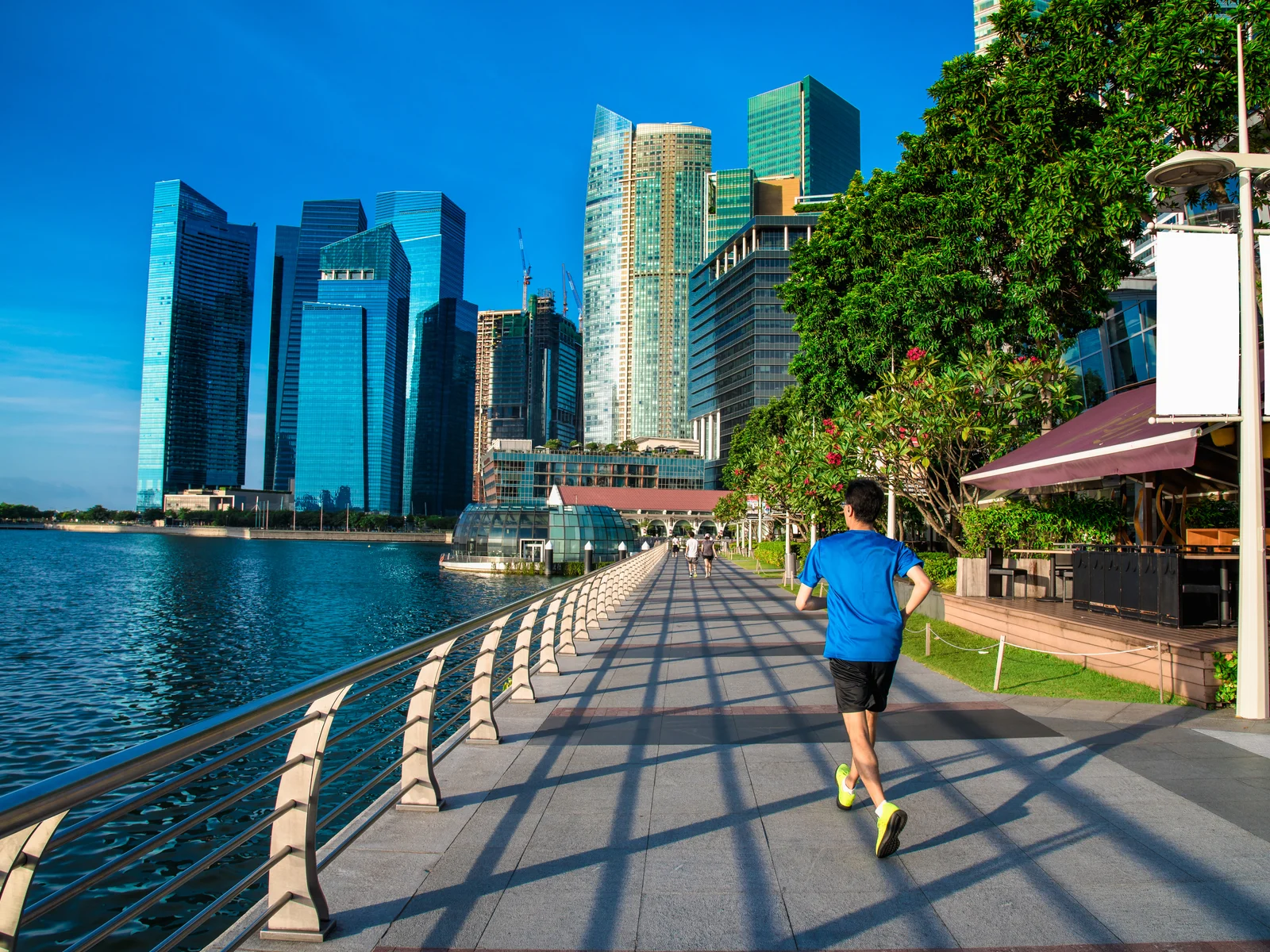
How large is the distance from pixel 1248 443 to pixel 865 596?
16.4ft

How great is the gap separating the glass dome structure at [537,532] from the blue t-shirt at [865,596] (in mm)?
63965

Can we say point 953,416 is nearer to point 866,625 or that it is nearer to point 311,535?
point 866,625

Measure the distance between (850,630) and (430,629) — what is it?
2740 cm

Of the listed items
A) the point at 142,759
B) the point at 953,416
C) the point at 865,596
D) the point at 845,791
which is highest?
the point at 953,416

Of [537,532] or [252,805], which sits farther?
[537,532]

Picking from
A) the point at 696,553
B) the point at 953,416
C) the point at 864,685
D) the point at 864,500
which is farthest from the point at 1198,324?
the point at 696,553

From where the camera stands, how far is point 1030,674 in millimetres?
9172

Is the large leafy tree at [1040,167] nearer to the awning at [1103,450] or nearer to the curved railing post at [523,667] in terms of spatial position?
the awning at [1103,450]

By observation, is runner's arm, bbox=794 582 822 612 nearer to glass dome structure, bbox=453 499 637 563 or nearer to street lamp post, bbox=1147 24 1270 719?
street lamp post, bbox=1147 24 1270 719

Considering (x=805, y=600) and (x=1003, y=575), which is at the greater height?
(x=805, y=600)

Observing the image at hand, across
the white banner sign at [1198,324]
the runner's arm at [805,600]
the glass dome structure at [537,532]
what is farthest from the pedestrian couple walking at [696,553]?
the glass dome structure at [537,532]

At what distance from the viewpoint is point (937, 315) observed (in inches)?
764

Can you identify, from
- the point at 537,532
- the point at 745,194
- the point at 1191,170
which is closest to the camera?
the point at 1191,170

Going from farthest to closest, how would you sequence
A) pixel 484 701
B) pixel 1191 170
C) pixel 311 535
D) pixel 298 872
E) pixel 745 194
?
pixel 745 194, pixel 311 535, pixel 1191 170, pixel 484 701, pixel 298 872
